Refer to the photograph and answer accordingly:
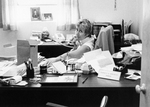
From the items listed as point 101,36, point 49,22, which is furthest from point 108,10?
point 101,36

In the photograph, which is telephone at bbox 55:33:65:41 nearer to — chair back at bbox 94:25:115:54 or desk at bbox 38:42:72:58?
desk at bbox 38:42:72:58

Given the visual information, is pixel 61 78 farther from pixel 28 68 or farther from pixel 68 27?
pixel 68 27

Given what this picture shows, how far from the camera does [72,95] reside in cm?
199

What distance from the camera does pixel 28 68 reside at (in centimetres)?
212

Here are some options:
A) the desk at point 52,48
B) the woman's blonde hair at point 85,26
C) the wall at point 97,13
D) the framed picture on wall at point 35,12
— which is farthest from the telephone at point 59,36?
the woman's blonde hair at point 85,26

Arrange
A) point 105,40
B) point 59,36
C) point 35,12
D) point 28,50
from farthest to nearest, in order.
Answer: point 35,12 < point 59,36 < point 105,40 < point 28,50

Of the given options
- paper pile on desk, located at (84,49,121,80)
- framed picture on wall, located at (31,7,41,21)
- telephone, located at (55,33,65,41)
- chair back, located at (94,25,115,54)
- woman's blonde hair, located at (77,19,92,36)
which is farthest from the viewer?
framed picture on wall, located at (31,7,41,21)

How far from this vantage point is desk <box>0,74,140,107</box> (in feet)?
6.31

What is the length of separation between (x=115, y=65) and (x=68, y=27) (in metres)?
2.28

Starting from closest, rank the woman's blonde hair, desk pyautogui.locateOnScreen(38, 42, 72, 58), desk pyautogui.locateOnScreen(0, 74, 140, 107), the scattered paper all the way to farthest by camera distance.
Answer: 1. desk pyautogui.locateOnScreen(0, 74, 140, 107)
2. the scattered paper
3. the woman's blonde hair
4. desk pyautogui.locateOnScreen(38, 42, 72, 58)

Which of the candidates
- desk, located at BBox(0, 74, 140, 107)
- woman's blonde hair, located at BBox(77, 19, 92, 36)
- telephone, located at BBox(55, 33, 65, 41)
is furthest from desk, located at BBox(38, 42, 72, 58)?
desk, located at BBox(0, 74, 140, 107)

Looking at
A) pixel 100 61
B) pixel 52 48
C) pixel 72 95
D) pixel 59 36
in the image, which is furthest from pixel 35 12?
pixel 72 95

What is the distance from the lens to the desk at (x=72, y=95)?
75.7 inches

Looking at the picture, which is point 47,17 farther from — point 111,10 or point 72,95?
point 72,95
